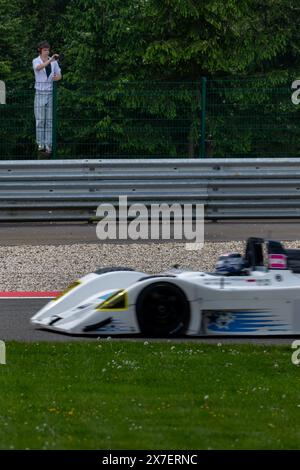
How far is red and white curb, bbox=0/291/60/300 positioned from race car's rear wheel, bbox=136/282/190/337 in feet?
9.07

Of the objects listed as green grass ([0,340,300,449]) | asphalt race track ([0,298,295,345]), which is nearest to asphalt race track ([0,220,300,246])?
asphalt race track ([0,298,295,345])

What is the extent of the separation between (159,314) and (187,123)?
6.95 m

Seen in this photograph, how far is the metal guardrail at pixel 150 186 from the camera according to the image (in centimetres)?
1616

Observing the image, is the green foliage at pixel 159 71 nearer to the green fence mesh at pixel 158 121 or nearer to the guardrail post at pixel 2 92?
the green fence mesh at pixel 158 121

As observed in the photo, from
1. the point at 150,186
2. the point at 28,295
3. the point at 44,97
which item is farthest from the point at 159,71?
the point at 28,295

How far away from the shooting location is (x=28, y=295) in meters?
12.7

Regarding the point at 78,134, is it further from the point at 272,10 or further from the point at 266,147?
the point at 272,10

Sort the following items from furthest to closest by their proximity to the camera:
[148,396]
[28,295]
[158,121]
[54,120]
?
[54,120], [158,121], [28,295], [148,396]

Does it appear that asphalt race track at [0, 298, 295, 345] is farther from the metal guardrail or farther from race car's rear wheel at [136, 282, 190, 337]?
the metal guardrail

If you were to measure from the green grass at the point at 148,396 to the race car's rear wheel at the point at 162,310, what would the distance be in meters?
0.25

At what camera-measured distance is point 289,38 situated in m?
27.3

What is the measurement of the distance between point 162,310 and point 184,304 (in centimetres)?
18

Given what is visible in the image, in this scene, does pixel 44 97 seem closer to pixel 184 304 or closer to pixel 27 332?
pixel 27 332

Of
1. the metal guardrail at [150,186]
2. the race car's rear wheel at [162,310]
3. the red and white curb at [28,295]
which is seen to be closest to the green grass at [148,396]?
the race car's rear wheel at [162,310]
